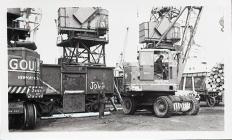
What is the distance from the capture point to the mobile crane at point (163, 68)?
1190 centimetres

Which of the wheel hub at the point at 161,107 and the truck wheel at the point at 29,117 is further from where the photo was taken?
the wheel hub at the point at 161,107

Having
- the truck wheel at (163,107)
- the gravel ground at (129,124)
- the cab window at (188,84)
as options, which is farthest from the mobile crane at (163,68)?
the cab window at (188,84)

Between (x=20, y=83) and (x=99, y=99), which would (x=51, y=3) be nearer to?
(x=20, y=83)

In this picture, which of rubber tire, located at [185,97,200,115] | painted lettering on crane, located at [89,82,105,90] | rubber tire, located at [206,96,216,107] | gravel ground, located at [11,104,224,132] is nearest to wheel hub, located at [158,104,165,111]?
gravel ground, located at [11,104,224,132]

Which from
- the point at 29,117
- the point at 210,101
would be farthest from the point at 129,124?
the point at 210,101

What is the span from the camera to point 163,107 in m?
11.8

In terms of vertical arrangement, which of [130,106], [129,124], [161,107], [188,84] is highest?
[188,84]

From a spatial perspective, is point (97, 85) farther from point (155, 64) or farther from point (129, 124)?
point (129, 124)

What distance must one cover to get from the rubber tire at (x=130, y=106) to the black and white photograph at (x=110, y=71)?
0.04 m

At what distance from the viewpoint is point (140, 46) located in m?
12.5

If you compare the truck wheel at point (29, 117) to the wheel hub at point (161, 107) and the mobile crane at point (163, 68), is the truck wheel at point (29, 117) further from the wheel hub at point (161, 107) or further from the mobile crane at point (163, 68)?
the wheel hub at point (161, 107)

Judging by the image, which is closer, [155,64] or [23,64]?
[23,64]

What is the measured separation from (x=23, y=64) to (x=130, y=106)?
5.00m

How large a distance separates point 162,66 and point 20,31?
4.88 m
